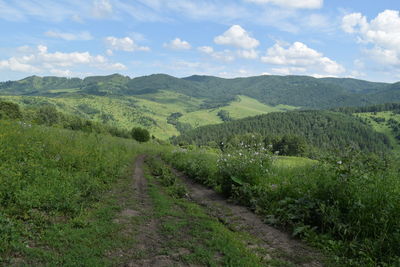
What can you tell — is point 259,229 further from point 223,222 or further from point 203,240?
point 203,240

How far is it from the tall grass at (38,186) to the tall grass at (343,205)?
6636 millimetres

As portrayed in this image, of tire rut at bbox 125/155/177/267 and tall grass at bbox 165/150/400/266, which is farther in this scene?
tall grass at bbox 165/150/400/266

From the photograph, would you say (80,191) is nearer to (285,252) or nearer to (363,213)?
(285,252)

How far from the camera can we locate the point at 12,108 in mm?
68250

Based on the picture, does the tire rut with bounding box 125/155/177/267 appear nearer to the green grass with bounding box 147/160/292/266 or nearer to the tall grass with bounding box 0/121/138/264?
the green grass with bounding box 147/160/292/266

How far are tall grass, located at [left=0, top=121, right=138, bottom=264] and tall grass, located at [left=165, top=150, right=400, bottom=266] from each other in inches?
261

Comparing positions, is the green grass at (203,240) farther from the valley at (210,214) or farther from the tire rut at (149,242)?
the tire rut at (149,242)

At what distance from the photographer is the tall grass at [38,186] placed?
5836 mm

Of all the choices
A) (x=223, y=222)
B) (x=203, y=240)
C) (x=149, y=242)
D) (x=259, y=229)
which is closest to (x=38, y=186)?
(x=149, y=242)

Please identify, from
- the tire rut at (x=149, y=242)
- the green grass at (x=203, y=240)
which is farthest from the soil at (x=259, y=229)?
the tire rut at (x=149, y=242)

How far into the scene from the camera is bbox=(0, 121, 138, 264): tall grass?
19.1 ft

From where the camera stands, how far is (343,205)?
305 inches

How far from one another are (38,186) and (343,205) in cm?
997

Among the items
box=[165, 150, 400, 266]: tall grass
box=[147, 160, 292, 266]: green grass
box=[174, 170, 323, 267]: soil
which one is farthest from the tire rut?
box=[165, 150, 400, 266]: tall grass
